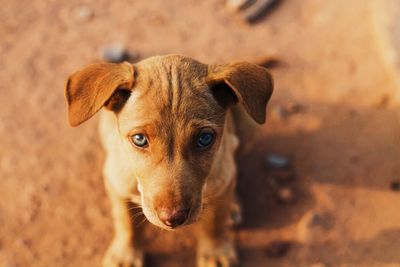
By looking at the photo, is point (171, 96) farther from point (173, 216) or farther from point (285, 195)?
point (285, 195)

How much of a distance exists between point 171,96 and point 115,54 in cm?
290

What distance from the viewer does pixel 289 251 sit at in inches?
201

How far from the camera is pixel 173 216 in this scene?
11.6 ft

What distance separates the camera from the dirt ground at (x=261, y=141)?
5145 mm

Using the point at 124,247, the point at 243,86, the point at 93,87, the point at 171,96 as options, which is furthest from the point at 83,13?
the point at 243,86

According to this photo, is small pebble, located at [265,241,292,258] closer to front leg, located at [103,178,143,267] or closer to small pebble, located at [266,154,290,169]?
small pebble, located at [266,154,290,169]

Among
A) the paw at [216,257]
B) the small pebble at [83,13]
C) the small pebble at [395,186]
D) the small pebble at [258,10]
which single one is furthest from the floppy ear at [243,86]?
the small pebble at [83,13]

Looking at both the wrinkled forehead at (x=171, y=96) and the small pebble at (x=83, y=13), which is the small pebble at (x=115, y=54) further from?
the wrinkled forehead at (x=171, y=96)

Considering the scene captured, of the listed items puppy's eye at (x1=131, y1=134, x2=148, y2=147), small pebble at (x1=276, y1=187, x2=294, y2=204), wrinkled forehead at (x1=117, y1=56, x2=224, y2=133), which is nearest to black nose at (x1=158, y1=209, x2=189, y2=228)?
puppy's eye at (x1=131, y1=134, x2=148, y2=147)

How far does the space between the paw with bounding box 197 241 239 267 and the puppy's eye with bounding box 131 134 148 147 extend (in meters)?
1.76

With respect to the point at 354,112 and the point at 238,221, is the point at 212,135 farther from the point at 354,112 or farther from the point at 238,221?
the point at 354,112

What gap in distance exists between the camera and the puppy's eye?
143 inches

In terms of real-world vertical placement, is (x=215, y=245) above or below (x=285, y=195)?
below

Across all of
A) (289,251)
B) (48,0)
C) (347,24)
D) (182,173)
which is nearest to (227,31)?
(347,24)
